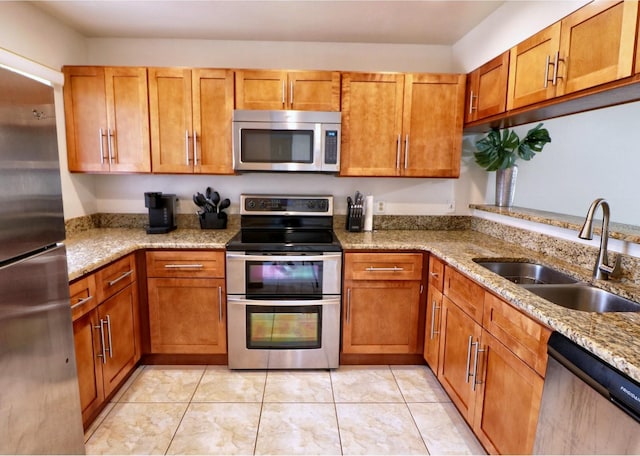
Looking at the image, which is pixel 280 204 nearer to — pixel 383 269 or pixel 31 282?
pixel 383 269

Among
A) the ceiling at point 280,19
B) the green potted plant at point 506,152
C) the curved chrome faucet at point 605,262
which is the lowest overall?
the curved chrome faucet at point 605,262

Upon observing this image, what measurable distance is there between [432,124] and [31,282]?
2.48 m

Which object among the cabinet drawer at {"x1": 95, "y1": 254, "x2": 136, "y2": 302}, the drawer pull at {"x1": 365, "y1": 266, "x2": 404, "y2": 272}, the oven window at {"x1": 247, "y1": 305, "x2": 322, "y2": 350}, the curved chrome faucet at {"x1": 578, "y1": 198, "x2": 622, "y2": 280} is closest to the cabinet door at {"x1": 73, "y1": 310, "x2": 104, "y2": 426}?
the cabinet drawer at {"x1": 95, "y1": 254, "x2": 136, "y2": 302}

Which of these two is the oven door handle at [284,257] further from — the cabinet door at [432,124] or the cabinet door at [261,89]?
the cabinet door at [261,89]

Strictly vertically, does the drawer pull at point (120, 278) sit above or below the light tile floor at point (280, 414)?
above

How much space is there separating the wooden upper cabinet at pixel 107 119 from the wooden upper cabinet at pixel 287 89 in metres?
0.72

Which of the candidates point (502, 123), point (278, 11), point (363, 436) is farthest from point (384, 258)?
point (278, 11)

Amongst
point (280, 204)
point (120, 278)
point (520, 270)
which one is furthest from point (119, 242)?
point (520, 270)

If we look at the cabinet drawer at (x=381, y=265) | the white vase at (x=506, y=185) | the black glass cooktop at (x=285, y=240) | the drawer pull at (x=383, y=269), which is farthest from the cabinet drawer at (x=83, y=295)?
the white vase at (x=506, y=185)

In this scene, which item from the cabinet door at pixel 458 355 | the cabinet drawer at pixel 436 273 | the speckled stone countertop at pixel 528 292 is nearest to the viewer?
the speckled stone countertop at pixel 528 292

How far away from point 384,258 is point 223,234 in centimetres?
121

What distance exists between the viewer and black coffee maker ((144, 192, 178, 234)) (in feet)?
8.33

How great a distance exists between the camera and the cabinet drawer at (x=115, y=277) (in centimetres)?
187

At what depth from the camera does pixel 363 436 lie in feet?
6.00
